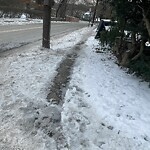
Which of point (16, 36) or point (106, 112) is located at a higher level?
point (106, 112)

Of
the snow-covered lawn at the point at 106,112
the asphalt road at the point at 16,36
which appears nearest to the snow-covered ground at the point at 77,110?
the snow-covered lawn at the point at 106,112

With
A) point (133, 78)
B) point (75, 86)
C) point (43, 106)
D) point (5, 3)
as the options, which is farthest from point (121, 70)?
point (5, 3)

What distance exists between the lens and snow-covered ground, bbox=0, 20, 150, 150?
18.4 feet

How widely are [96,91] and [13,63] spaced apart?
383 centimetres

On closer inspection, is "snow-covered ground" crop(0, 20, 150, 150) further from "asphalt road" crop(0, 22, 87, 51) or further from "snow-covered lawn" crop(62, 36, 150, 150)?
"asphalt road" crop(0, 22, 87, 51)

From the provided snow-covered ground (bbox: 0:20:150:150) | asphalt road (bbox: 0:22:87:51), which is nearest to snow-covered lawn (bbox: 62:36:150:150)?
snow-covered ground (bbox: 0:20:150:150)

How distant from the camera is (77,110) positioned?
6.83 m

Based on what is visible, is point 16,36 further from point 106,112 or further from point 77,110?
point 106,112

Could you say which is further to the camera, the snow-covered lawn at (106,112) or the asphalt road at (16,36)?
the asphalt road at (16,36)

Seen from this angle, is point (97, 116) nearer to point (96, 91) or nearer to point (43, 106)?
point (43, 106)

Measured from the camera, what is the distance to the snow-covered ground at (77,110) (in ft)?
18.4

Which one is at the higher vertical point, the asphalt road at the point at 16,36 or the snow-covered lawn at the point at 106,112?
the snow-covered lawn at the point at 106,112

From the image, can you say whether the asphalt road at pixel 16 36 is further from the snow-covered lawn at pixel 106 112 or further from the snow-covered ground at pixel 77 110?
the snow-covered lawn at pixel 106 112

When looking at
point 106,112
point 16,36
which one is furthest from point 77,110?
point 16,36
